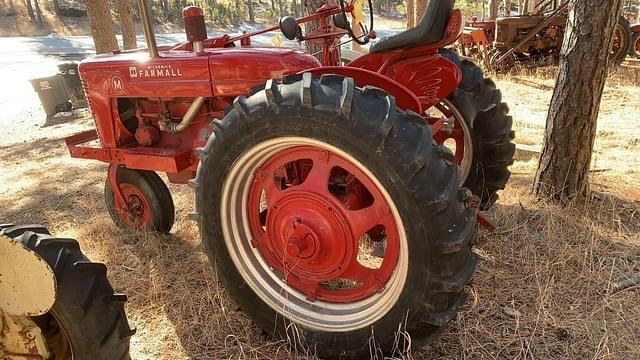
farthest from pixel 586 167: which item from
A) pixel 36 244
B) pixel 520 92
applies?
pixel 520 92

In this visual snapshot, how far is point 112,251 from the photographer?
3.39 m

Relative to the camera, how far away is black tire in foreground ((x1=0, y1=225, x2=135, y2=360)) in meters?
1.67

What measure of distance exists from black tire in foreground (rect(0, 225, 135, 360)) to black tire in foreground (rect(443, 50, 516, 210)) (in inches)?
93.0

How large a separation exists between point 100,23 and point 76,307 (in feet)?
24.3

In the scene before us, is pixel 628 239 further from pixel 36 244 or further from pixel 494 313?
pixel 36 244

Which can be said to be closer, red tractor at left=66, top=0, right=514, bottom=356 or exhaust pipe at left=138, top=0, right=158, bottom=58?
red tractor at left=66, top=0, right=514, bottom=356

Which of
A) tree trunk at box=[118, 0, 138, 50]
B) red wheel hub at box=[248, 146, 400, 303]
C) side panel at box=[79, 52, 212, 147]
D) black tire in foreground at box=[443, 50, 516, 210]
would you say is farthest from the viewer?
tree trunk at box=[118, 0, 138, 50]

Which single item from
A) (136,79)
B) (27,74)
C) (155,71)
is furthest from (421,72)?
(27,74)

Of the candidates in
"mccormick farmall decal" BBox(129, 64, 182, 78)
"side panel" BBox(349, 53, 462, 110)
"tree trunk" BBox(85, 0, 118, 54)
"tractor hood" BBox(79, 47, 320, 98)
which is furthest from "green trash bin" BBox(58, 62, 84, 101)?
"side panel" BBox(349, 53, 462, 110)

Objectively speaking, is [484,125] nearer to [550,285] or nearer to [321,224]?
[550,285]

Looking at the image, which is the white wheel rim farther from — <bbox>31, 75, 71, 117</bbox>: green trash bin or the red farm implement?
the red farm implement

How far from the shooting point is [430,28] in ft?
8.03

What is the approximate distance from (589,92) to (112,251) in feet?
11.2

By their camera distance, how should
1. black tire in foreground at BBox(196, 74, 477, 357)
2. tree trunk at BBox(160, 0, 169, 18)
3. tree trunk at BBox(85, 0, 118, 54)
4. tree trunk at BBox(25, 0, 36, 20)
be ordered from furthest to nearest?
tree trunk at BBox(160, 0, 169, 18) < tree trunk at BBox(25, 0, 36, 20) < tree trunk at BBox(85, 0, 118, 54) < black tire in foreground at BBox(196, 74, 477, 357)
